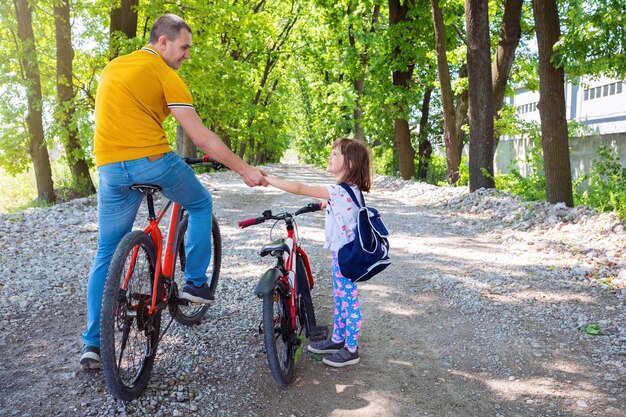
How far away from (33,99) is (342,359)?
43.7 feet

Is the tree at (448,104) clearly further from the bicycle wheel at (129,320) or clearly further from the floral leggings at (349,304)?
the bicycle wheel at (129,320)

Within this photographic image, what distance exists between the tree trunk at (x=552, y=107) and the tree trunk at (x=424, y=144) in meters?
11.4

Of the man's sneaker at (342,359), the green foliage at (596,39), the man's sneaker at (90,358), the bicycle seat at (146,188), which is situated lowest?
the man's sneaker at (342,359)

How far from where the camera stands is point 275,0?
30.2m

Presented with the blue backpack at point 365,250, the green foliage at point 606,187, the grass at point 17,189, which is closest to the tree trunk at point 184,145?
the grass at point 17,189

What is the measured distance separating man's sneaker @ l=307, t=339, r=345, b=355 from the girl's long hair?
1.30m

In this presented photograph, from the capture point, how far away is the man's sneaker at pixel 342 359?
3930 millimetres

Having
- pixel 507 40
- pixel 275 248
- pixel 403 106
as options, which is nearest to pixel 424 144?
pixel 403 106

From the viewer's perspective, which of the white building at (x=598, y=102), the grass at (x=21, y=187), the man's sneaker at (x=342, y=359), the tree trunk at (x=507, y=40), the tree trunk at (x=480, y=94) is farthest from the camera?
the white building at (x=598, y=102)

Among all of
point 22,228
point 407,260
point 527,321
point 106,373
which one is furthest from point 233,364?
point 22,228

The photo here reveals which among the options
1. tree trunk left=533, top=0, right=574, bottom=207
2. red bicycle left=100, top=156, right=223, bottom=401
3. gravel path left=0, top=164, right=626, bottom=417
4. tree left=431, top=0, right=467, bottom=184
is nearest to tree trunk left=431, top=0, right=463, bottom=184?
tree left=431, top=0, right=467, bottom=184

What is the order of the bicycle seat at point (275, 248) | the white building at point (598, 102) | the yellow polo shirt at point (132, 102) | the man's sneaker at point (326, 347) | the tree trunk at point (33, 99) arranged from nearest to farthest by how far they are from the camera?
the yellow polo shirt at point (132, 102)
the bicycle seat at point (275, 248)
the man's sneaker at point (326, 347)
the tree trunk at point (33, 99)
the white building at point (598, 102)

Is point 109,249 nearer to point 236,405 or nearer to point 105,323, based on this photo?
point 105,323

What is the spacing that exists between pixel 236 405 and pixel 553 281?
156 inches
